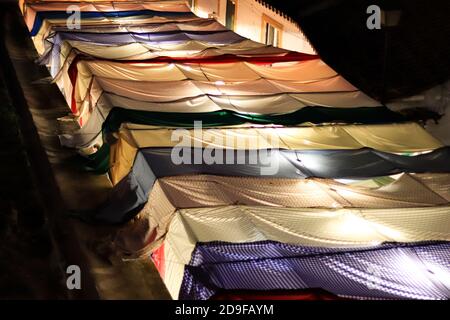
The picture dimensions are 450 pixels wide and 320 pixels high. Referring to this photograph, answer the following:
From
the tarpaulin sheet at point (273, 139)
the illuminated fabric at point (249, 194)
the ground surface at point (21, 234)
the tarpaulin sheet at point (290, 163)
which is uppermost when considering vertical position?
the tarpaulin sheet at point (273, 139)

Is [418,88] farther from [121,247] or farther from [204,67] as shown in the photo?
[121,247]

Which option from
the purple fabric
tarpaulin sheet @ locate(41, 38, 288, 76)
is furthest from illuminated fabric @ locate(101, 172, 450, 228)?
tarpaulin sheet @ locate(41, 38, 288, 76)

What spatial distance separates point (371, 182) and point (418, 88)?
8177 mm

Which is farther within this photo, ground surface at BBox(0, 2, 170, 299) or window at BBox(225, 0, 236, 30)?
window at BBox(225, 0, 236, 30)

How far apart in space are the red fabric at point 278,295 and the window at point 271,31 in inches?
673

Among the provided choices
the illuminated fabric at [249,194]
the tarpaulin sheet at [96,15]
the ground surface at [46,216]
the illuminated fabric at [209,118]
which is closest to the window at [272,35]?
the tarpaulin sheet at [96,15]

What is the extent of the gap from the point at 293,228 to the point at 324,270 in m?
1.58

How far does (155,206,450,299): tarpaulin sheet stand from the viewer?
12898 mm

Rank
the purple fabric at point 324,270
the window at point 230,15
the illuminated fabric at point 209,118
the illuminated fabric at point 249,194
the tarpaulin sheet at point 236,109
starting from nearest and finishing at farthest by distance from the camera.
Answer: the purple fabric at point 324,270 → the illuminated fabric at point 249,194 → the illuminated fabric at point 209,118 → the tarpaulin sheet at point 236,109 → the window at point 230,15

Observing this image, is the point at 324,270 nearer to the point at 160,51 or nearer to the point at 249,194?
the point at 249,194

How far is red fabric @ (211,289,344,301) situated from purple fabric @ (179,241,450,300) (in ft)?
0.72

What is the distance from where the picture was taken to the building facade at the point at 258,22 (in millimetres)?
26016

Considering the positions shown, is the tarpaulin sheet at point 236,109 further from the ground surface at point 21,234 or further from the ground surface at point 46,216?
the ground surface at point 21,234

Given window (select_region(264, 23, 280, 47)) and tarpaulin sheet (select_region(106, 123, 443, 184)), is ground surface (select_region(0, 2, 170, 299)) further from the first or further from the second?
window (select_region(264, 23, 280, 47))
